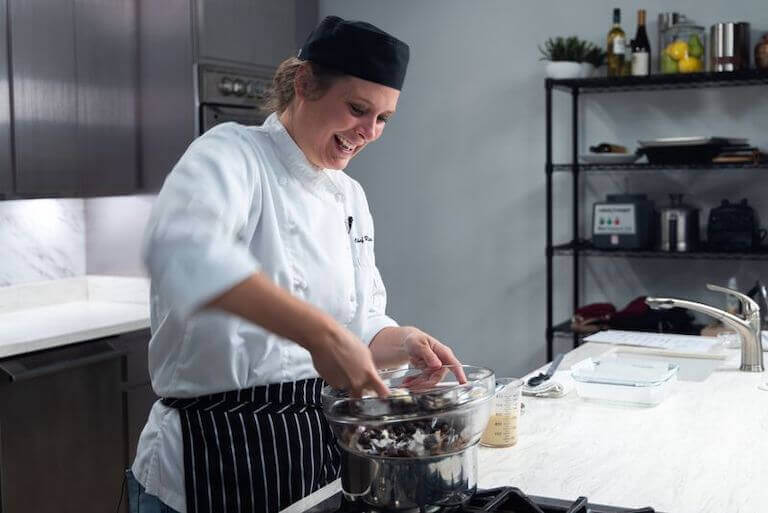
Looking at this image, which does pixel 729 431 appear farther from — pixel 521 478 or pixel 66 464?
pixel 66 464

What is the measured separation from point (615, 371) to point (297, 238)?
0.99 m

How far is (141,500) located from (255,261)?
25.4 inches

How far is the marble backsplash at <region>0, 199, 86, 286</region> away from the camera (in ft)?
12.4

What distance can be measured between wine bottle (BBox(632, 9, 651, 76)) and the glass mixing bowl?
318 centimetres

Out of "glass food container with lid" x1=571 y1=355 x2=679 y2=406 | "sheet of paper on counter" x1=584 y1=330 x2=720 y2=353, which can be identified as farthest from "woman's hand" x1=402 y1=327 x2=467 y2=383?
"sheet of paper on counter" x1=584 y1=330 x2=720 y2=353

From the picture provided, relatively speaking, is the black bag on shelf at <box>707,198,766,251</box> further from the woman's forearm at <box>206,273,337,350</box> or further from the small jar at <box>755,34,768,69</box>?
the woman's forearm at <box>206,273,337,350</box>

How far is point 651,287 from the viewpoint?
4574 mm

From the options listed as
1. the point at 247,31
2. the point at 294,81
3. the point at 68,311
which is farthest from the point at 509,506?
the point at 247,31

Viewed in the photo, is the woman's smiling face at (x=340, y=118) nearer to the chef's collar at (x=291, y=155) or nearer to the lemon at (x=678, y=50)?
the chef's collar at (x=291, y=155)

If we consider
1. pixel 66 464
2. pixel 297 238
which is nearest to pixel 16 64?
pixel 66 464

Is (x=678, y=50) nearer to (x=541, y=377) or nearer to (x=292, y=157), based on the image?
(x=541, y=377)

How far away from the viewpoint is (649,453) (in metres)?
1.84

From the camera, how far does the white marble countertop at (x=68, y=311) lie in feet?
10.5

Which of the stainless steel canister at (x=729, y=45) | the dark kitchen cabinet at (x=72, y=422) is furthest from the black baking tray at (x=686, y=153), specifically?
the dark kitchen cabinet at (x=72, y=422)
